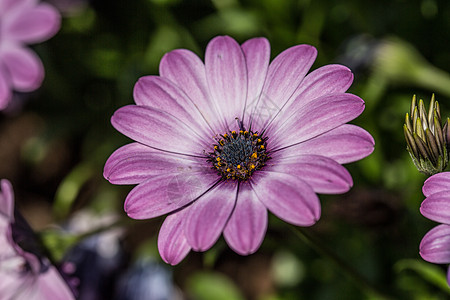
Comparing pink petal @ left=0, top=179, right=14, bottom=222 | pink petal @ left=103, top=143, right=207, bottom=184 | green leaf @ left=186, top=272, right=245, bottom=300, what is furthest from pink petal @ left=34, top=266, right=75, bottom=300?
green leaf @ left=186, top=272, right=245, bottom=300

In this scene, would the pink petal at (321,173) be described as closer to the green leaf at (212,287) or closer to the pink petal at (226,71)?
the pink petal at (226,71)

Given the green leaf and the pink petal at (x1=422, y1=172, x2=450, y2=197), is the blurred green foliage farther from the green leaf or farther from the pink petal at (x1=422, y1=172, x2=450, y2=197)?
the pink petal at (x1=422, y1=172, x2=450, y2=197)

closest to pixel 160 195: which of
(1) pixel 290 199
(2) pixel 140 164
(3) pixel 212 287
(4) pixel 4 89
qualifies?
(2) pixel 140 164

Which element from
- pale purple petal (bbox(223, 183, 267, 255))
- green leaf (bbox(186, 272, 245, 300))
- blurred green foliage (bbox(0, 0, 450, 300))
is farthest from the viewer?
green leaf (bbox(186, 272, 245, 300))

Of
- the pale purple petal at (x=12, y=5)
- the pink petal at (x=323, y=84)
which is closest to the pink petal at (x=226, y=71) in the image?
the pink petal at (x=323, y=84)

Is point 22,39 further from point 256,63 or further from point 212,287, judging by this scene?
point 212,287
